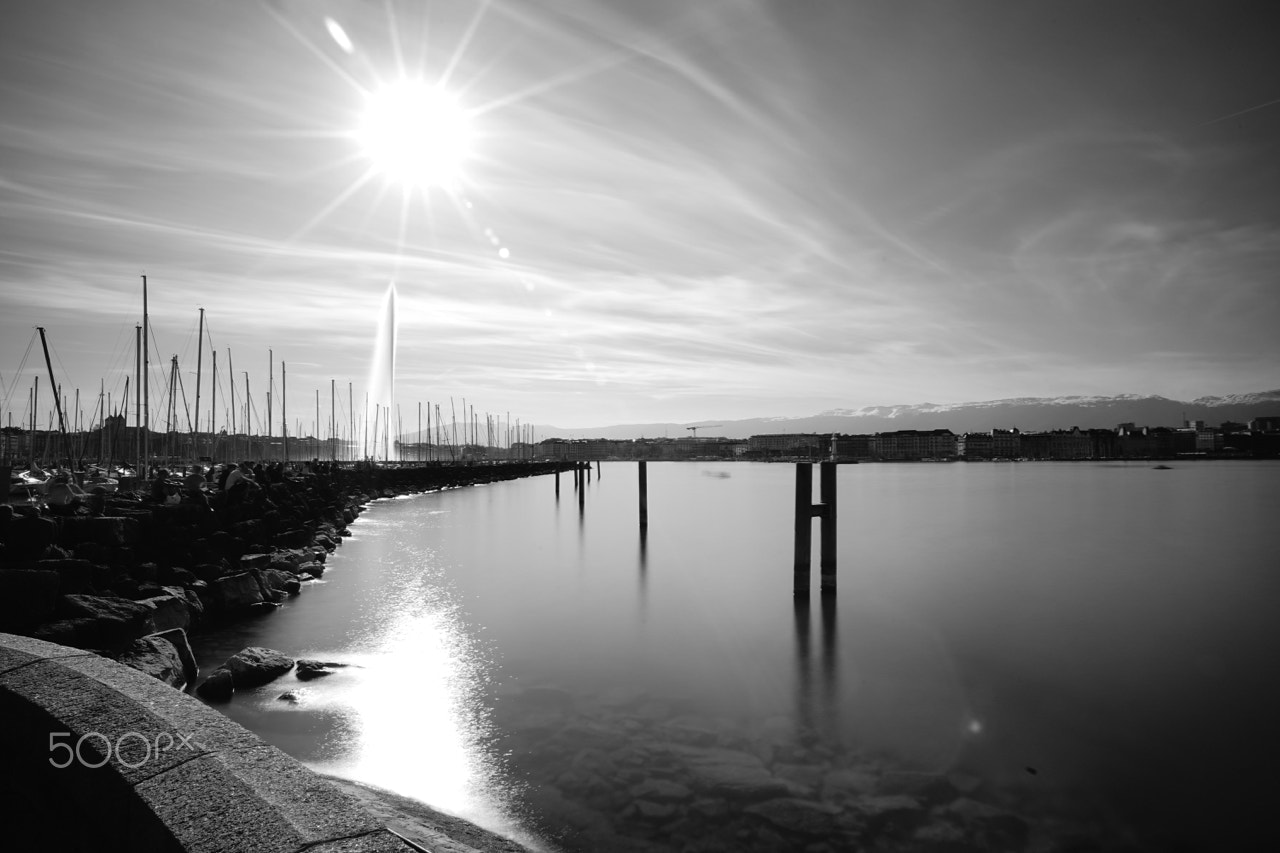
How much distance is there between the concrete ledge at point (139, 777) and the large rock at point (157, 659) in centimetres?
451

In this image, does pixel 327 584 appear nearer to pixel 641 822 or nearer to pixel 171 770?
pixel 641 822

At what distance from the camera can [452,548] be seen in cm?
2761

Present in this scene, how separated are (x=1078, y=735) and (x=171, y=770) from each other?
995 centimetres

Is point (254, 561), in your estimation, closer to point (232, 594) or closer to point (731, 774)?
point (232, 594)

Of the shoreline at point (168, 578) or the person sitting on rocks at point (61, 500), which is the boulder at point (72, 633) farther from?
the person sitting on rocks at point (61, 500)

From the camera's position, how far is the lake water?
22.8ft

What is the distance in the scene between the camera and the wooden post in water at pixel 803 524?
16.3 metres

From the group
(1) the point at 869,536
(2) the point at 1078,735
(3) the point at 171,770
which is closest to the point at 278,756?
(3) the point at 171,770

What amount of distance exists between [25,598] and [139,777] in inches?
214

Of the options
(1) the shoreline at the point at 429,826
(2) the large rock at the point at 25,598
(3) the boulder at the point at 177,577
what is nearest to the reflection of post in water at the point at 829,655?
(1) the shoreline at the point at 429,826

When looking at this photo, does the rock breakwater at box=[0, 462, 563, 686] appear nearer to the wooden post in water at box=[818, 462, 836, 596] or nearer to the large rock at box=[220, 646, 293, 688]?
the large rock at box=[220, 646, 293, 688]

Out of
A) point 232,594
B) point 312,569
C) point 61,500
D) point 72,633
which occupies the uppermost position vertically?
point 61,500

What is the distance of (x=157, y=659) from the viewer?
887 centimetres
